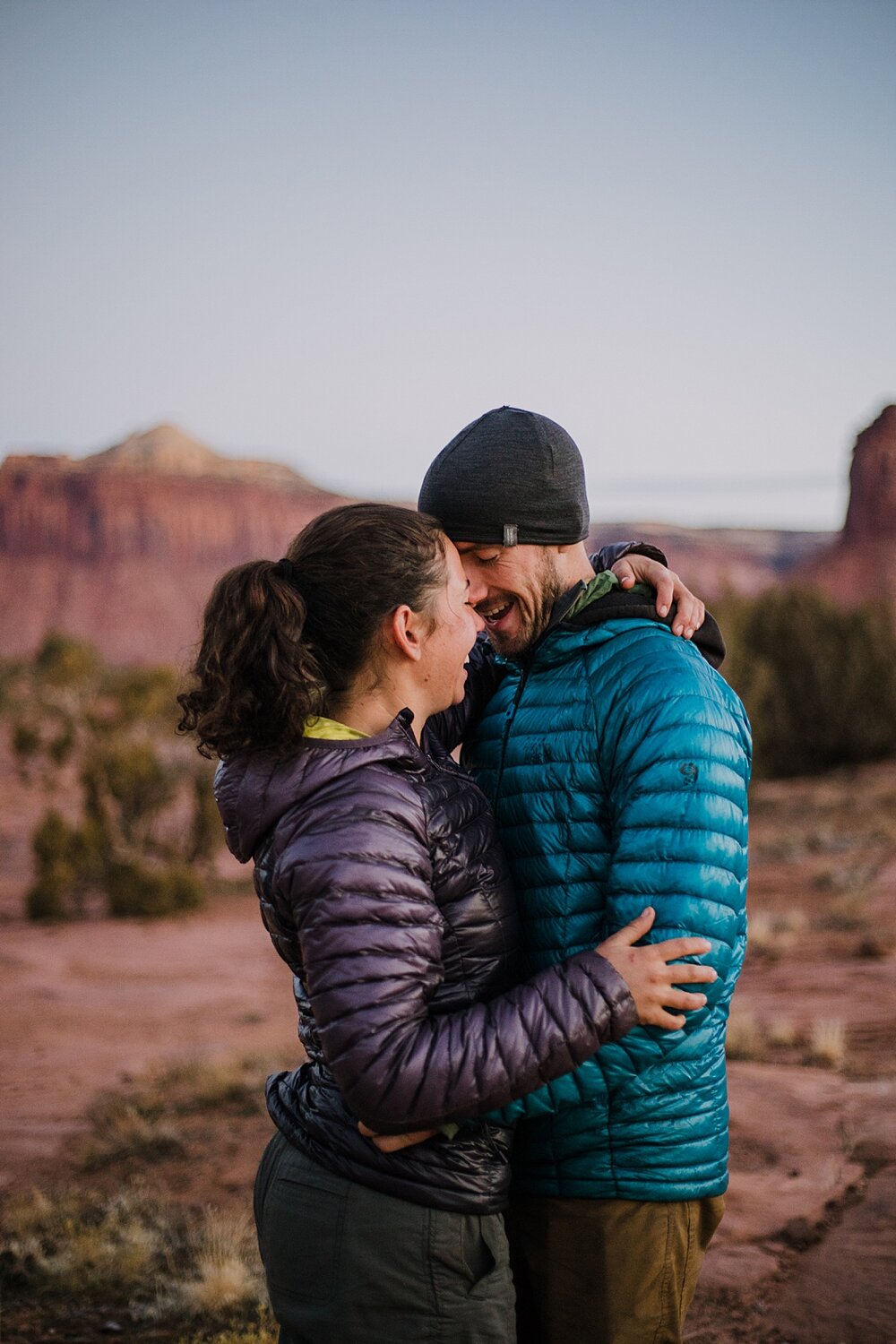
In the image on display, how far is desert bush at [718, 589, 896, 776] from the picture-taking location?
24.2 metres

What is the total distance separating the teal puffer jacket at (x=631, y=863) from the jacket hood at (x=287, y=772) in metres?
0.36

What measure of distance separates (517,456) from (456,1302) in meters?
1.49

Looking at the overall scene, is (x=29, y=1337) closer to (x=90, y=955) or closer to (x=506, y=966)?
(x=506, y=966)

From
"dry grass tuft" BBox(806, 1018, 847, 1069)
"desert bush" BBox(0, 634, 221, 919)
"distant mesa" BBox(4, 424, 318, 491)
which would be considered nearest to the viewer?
"dry grass tuft" BBox(806, 1018, 847, 1069)

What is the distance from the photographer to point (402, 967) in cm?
155

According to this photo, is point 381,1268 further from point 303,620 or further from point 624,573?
point 624,573

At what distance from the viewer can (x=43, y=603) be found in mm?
69438

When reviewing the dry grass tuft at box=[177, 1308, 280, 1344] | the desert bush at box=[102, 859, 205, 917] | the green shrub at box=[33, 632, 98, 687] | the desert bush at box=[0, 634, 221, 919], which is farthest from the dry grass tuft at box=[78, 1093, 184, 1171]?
the green shrub at box=[33, 632, 98, 687]

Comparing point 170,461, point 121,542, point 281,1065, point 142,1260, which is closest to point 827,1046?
point 281,1065

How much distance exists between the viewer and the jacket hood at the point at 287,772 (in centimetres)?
166

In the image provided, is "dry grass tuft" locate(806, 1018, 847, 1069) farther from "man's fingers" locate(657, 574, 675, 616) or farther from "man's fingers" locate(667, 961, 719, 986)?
"man's fingers" locate(667, 961, 719, 986)

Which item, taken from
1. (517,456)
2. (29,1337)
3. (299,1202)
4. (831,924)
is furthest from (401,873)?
(831,924)

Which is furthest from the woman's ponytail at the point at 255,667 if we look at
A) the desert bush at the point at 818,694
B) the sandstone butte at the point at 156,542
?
the sandstone butte at the point at 156,542

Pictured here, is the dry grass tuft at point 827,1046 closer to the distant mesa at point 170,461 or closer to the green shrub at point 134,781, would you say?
the green shrub at point 134,781
